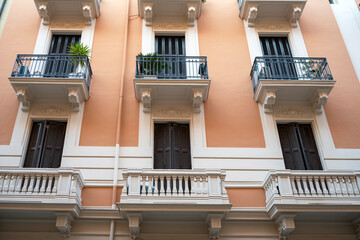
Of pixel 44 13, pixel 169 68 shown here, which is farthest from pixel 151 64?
pixel 44 13

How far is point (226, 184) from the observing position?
9.29 metres

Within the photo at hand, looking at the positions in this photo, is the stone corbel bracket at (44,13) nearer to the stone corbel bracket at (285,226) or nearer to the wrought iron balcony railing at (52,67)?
the wrought iron balcony railing at (52,67)

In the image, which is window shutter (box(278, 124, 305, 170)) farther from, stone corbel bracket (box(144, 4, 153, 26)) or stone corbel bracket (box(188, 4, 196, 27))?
stone corbel bracket (box(144, 4, 153, 26))

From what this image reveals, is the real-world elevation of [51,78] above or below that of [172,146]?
above

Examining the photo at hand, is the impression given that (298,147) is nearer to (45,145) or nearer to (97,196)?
(97,196)

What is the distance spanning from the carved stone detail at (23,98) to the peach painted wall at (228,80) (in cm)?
553

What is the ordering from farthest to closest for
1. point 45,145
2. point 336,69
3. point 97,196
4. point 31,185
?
point 336,69
point 45,145
point 97,196
point 31,185

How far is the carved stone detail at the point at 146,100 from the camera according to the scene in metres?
10.3

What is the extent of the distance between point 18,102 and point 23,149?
1.74 meters

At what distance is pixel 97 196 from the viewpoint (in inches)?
358

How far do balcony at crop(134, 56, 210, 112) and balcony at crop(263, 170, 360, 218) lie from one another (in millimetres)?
3414

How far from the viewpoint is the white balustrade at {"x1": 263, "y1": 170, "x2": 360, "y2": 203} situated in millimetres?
8359

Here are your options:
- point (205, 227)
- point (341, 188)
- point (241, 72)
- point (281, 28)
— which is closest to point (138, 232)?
point (205, 227)

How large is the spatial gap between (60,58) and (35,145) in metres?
3.11
